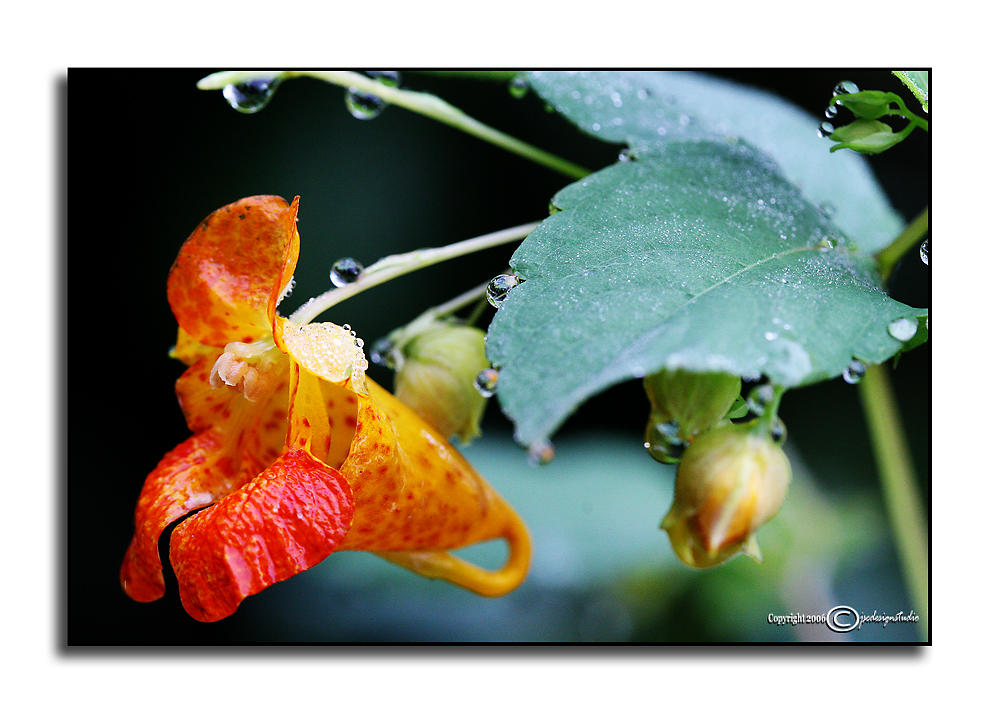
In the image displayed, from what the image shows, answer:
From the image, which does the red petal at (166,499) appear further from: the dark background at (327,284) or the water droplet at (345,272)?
the dark background at (327,284)

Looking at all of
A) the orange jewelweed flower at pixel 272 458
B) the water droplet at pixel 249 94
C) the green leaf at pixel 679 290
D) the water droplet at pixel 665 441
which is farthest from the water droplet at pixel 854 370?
the water droplet at pixel 249 94

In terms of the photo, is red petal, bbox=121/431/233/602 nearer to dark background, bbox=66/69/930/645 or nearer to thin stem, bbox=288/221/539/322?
thin stem, bbox=288/221/539/322

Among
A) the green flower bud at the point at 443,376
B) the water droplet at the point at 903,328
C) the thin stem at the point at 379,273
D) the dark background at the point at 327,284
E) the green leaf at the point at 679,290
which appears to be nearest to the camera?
the green leaf at the point at 679,290

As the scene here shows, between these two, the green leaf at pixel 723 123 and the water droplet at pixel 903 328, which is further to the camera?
the green leaf at pixel 723 123

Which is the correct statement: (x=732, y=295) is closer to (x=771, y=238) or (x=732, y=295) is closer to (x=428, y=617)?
(x=771, y=238)

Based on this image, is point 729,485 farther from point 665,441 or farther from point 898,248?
point 898,248

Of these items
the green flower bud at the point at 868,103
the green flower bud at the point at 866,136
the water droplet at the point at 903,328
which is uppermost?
the green flower bud at the point at 868,103
